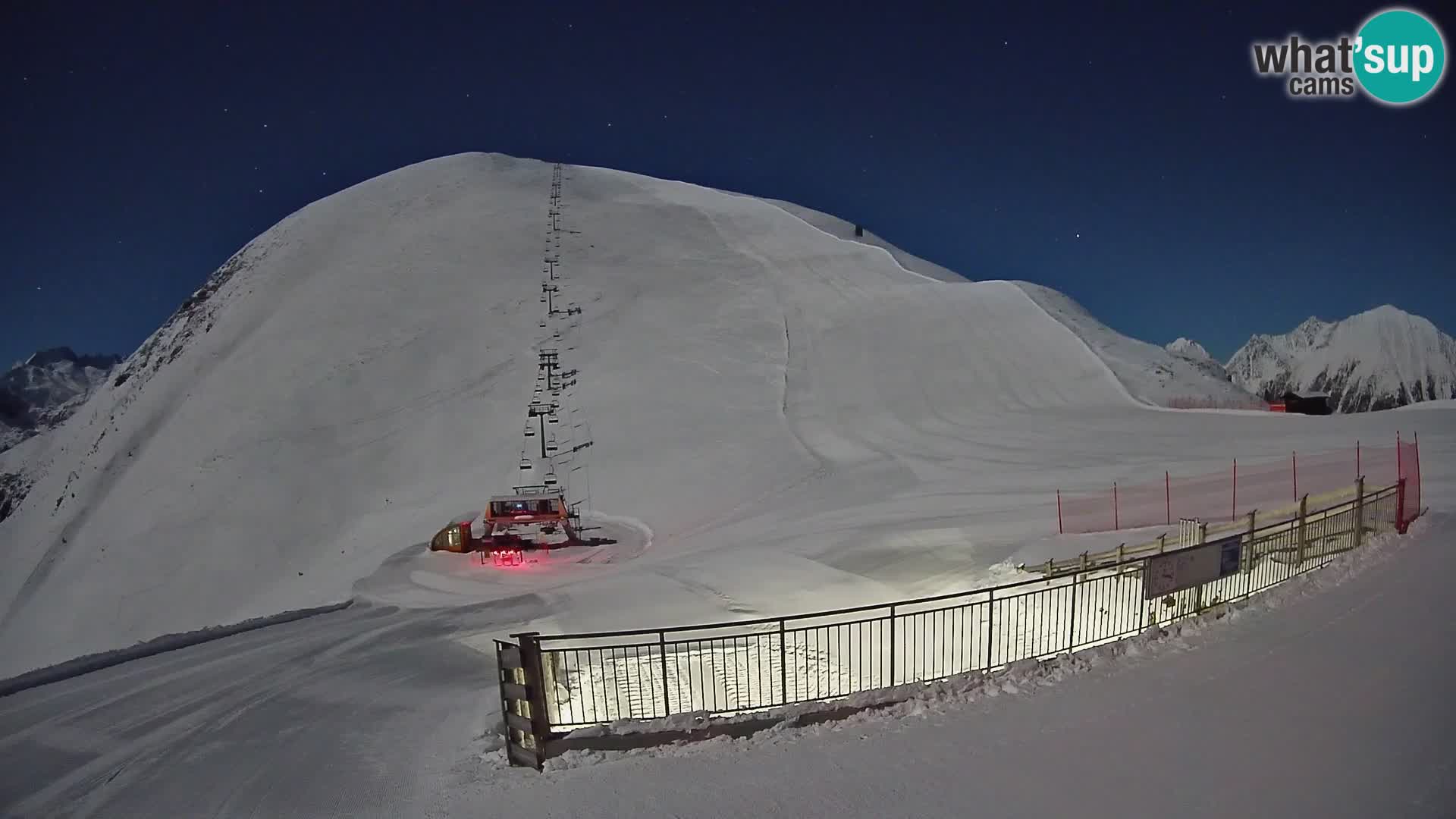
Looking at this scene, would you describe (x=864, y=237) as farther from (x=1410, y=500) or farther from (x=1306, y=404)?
(x=1410, y=500)

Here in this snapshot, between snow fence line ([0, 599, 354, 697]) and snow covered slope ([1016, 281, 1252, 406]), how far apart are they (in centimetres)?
3187

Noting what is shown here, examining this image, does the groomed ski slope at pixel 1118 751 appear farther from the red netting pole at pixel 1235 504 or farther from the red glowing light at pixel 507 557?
the red glowing light at pixel 507 557

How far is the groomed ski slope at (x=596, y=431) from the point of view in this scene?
17.9 m

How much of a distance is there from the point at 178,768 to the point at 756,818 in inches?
251

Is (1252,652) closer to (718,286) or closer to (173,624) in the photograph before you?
(173,624)

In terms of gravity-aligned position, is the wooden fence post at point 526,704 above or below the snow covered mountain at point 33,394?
below

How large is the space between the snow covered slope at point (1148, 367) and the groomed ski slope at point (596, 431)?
1.22 metres

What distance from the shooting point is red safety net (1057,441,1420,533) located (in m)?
16.8

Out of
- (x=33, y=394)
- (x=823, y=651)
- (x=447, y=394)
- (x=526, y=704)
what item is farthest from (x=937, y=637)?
(x=33, y=394)

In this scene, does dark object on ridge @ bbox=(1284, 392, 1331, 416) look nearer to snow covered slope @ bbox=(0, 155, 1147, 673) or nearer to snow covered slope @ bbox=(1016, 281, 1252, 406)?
snow covered slope @ bbox=(1016, 281, 1252, 406)

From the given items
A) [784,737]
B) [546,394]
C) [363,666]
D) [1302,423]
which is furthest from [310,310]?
[1302,423]

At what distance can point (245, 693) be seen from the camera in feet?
31.8

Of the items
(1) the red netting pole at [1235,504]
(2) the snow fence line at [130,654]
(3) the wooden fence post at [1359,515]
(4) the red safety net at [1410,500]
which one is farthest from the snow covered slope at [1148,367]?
(2) the snow fence line at [130,654]

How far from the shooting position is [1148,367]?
3600cm
